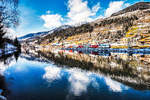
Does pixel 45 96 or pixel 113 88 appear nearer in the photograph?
pixel 45 96

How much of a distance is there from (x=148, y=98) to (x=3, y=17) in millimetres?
26303

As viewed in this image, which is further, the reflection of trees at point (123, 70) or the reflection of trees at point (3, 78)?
the reflection of trees at point (123, 70)

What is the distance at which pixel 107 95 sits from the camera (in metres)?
12.0

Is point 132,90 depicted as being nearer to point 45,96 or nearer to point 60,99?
point 60,99

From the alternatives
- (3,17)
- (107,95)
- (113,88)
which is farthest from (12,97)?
(3,17)

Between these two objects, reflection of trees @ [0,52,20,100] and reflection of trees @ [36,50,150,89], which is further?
reflection of trees @ [36,50,150,89]

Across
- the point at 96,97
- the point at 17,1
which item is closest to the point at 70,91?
the point at 96,97

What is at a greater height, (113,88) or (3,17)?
(3,17)

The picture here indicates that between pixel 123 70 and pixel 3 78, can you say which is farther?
pixel 123 70

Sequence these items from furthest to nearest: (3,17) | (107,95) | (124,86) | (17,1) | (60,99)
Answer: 1. (3,17)
2. (17,1)
3. (124,86)
4. (107,95)
5. (60,99)

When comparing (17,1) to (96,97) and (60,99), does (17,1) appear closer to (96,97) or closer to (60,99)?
(60,99)

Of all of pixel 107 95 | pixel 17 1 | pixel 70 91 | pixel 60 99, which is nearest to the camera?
pixel 60 99

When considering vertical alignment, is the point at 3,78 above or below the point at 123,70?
below

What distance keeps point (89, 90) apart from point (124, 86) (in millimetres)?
4640
